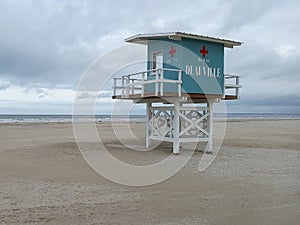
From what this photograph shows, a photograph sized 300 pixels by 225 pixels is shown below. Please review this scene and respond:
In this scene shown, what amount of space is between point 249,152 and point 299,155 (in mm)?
2260

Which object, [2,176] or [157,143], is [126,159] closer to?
[2,176]

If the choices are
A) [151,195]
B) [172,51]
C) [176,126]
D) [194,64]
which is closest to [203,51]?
[194,64]

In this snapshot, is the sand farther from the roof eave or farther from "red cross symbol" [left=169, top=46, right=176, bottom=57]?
the roof eave

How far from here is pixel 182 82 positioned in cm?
1530

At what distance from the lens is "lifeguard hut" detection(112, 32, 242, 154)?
1539 cm

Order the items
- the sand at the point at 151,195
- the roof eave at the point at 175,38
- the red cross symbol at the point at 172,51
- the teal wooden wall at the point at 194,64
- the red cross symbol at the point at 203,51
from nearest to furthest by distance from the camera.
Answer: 1. the sand at the point at 151,195
2. the roof eave at the point at 175,38
3. the teal wooden wall at the point at 194,64
4. the red cross symbol at the point at 172,51
5. the red cross symbol at the point at 203,51

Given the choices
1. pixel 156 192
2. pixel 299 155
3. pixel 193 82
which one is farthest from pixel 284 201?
pixel 299 155

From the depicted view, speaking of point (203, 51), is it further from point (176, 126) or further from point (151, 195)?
point (151, 195)

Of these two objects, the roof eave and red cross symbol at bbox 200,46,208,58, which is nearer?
the roof eave

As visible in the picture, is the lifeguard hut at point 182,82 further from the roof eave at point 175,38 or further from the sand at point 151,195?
the sand at point 151,195

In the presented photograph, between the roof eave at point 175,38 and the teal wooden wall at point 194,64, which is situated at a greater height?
the roof eave at point 175,38

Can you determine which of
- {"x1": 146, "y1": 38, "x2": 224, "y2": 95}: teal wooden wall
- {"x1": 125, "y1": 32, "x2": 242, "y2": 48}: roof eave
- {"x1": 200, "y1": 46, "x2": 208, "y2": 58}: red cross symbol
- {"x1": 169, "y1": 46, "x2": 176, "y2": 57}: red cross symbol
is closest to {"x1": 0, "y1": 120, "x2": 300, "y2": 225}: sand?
{"x1": 146, "y1": 38, "x2": 224, "y2": 95}: teal wooden wall

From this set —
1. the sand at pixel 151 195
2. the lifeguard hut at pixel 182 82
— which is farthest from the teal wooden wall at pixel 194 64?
the sand at pixel 151 195

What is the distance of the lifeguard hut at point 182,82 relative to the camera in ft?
50.5
